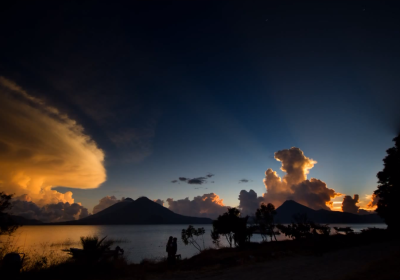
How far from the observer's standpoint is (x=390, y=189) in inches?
1519

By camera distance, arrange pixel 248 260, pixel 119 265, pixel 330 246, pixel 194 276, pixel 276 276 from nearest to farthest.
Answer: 1. pixel 276 276
2. pixel 194 276
3. pixel 119 265
4. pixel 248 260
5. pixel 330 246

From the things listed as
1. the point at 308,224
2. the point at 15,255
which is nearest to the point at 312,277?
the point at 15,255

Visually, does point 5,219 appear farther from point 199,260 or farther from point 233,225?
point 233,225

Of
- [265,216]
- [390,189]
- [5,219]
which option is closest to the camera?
[5,219]

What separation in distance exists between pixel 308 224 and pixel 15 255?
40.7 metres

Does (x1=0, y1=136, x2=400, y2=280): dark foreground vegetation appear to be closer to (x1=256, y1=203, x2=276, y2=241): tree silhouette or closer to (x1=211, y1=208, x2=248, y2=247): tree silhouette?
(x1=211, y1=208, x2=248, y2=247): tree silhouette

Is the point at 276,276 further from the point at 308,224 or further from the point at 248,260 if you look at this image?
the point at 308,224

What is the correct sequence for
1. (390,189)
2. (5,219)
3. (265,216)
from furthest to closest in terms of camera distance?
(265,216) < (390,189) < (5,219)

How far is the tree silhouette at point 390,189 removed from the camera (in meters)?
37.2

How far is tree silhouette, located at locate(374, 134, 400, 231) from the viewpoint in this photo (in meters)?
37.2

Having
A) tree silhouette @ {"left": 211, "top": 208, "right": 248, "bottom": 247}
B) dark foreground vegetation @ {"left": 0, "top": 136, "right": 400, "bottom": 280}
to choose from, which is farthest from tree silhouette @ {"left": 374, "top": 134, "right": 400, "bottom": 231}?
tree silhouette @ {"left": 211, "top": 208, "right": 248, "bottom": 247}

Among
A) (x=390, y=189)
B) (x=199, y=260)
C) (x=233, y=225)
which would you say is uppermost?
(x=390, y=189)

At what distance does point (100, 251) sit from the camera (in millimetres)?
13773

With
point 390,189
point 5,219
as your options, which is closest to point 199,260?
point 5,219
